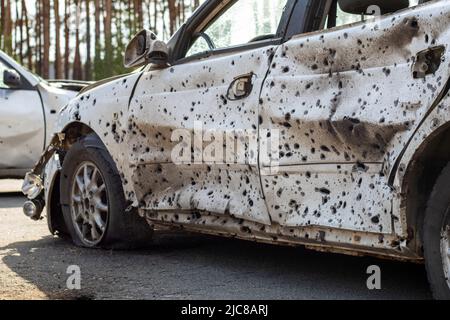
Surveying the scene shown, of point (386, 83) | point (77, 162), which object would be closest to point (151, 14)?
point (77, 162)

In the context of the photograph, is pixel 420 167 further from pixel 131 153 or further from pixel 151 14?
pixel 151 14

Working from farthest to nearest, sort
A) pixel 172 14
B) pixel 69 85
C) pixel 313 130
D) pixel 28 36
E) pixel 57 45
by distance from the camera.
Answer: pixel 28 36 < pixel 172 14 < pixel 57 45 < pixel 69 85 < pixel 313 130

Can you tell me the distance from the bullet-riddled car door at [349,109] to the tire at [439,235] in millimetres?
170

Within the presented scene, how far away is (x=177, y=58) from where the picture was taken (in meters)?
5.34

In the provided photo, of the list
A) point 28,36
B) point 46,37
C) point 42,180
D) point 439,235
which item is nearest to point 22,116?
point 42,180

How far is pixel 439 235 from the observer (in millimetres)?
3557

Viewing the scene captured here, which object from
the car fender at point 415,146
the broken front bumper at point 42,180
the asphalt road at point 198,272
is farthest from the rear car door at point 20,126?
the car fender at point 415,146

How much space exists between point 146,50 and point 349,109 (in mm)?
1836

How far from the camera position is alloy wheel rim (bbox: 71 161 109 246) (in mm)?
5785

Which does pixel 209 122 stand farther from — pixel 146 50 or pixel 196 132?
pixel 146 50

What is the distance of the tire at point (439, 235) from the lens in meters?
3.53

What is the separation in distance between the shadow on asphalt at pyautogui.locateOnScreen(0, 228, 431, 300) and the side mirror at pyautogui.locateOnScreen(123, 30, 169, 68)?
1.21 meters

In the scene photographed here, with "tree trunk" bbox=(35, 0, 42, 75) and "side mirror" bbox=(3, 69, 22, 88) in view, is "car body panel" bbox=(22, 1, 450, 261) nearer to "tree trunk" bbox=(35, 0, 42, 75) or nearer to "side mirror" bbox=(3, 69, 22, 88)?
"side mirror" bbox=(3, 69, 22, 88)

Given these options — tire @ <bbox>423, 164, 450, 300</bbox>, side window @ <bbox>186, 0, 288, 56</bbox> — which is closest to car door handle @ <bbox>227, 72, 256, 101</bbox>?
side window @ <bbox>186, 0, 288, 56</bbox>
